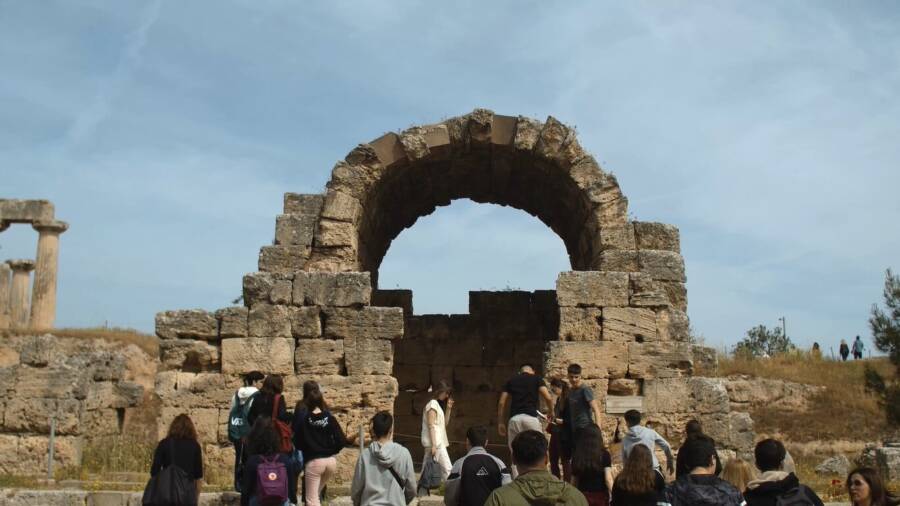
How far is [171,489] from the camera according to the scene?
7277 mm

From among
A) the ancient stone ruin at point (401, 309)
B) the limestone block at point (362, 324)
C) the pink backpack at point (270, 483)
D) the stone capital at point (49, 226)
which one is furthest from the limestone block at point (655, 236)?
the stone capital at point (49, 226)

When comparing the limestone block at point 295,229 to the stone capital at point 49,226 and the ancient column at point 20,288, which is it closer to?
the stone capital at point 49,226

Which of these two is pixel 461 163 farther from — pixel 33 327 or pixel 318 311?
pixel 33 327

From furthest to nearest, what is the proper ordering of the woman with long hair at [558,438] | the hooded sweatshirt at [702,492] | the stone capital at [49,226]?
1. the stone capital at [49,226]
2. the woman with long hair at [558,438]
3. the hooded sweatshirt at [702,492]

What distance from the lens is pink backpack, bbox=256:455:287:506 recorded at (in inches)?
287

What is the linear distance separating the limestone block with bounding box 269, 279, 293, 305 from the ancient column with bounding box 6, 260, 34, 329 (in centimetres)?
2640

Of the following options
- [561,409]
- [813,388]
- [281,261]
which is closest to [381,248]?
[281,261]

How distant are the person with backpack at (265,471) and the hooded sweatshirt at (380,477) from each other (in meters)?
0.77

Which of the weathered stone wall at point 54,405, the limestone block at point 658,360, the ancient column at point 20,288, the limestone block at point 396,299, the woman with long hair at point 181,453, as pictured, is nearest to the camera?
the woman with long hair at point 181,453

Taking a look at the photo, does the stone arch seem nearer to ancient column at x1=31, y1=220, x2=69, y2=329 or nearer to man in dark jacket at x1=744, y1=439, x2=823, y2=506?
man in dark jacket at x1=744, y1=439, x2=823, y2=506

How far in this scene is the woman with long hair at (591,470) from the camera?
268 inches

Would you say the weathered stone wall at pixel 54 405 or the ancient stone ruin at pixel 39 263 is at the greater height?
the ancient stone ruin at pixel 39 263

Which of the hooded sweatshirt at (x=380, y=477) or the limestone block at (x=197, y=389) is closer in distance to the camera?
the hooded sweatshirt at (x=380, y=477)

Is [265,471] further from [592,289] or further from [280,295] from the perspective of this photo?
[592,289]
